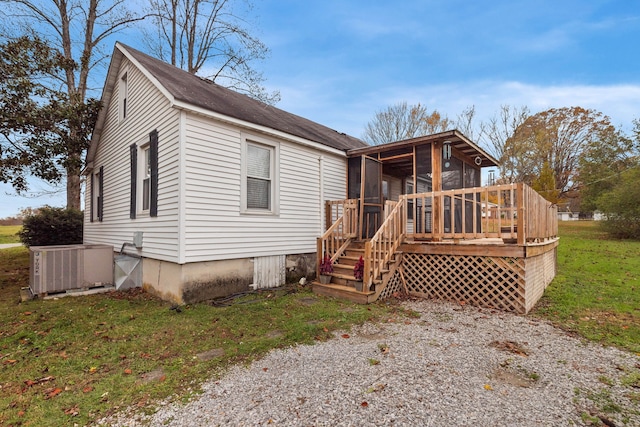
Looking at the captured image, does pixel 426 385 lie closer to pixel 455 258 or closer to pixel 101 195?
pixel 455 258

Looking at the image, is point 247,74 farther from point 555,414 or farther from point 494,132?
point 494,132

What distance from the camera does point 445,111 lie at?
77.7ft

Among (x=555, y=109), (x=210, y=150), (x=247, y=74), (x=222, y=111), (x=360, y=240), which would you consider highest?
(x=555, y=109)

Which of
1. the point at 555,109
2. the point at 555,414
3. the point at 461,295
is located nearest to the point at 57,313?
the point at 555,414

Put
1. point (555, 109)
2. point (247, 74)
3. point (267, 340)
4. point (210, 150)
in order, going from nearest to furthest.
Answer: point (267, 340), point (210, 150), point (247, 74), point (555, 109)

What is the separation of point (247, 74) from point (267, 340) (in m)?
14.6

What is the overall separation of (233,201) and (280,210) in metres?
1.21

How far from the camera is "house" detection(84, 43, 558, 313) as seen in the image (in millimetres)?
5477

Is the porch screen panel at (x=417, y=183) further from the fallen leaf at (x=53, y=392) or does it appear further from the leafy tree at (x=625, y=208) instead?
the leafy tree at (x=625, y=208)

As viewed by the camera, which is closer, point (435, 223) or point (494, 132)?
point (435, 223)

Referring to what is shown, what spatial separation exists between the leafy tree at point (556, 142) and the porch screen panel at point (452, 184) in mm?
21518

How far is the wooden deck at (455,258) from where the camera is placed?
524 cm

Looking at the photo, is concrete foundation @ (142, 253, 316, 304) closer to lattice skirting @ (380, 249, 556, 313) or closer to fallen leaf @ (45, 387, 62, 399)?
fallen leaf @ (45, 387, 62, 399)

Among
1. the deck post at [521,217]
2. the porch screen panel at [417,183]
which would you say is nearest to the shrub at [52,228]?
the porch screen panel at [417,183]
